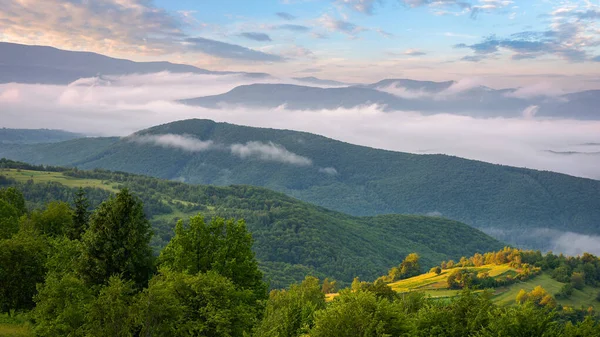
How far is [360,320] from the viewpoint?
38656 millimetres

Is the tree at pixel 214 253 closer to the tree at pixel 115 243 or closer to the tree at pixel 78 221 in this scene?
the tree at pixel 115 243

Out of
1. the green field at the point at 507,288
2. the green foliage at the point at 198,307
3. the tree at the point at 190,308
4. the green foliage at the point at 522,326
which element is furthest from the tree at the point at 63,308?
the green field at the point at 507,288

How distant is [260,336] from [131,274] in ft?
43.7

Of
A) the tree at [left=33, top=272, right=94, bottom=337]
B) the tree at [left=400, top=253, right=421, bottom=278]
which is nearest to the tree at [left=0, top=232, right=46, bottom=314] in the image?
A: the tree at [left=33, top=272, right=94, bottom=337]

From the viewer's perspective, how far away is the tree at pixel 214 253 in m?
46.8

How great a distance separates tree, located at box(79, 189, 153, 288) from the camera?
4334 cm

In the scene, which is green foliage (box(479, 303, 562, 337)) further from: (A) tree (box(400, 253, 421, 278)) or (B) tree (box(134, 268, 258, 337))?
(A) tree (box(400, 253, 421, 278))

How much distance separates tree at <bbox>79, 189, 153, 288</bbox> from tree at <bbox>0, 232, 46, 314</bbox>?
9737 mm

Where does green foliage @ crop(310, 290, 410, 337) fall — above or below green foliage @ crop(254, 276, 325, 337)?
above

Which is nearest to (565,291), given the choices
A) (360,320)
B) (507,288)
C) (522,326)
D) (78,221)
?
(507,288)

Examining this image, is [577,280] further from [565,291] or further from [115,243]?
[115,243]

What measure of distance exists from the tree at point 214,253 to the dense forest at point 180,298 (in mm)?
93

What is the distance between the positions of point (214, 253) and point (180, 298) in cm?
810

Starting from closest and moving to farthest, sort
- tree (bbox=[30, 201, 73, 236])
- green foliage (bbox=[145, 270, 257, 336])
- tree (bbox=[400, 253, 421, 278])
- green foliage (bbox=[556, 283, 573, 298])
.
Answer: green foliage (bbox=[145, 270, 257, 336]) → tree (bbox=[30, 201, 73, 236]) → green foliage (bbox=[556, 283, 573, 298]) → tree (bbox=[400, 253, 421, 278])
